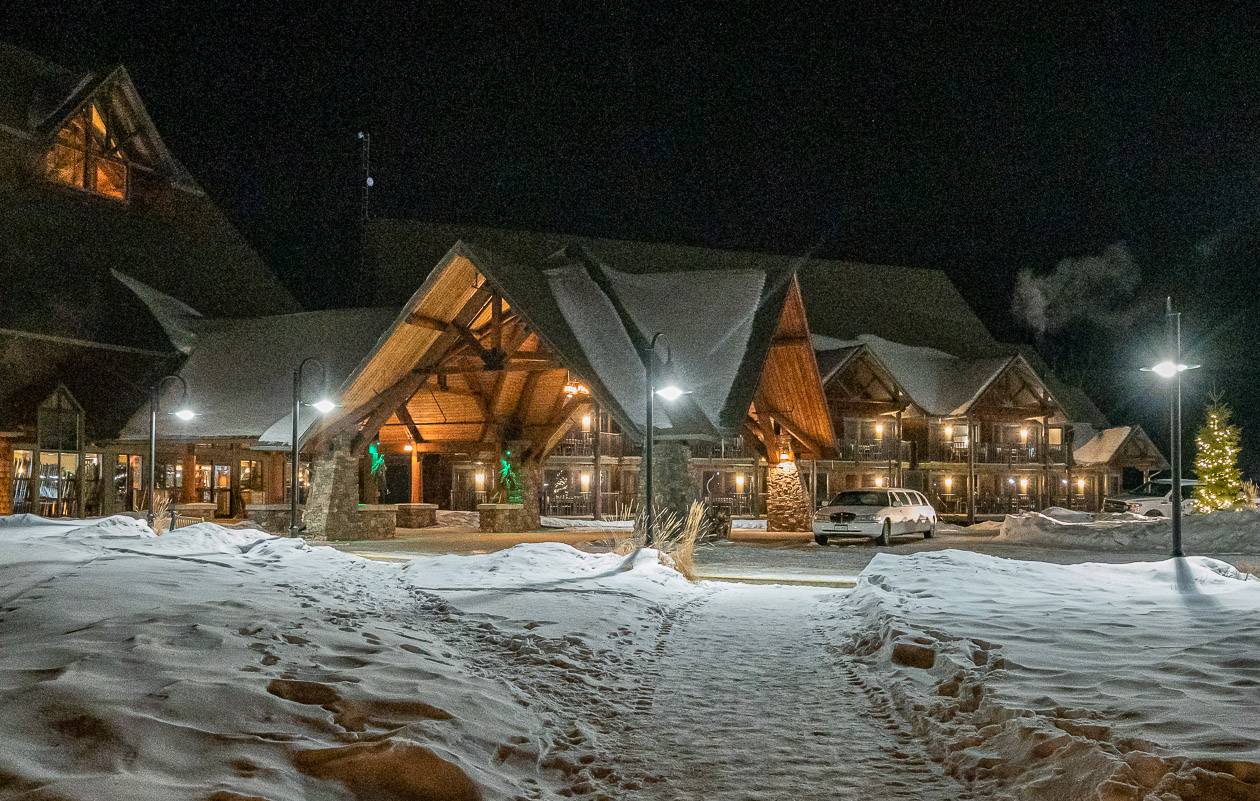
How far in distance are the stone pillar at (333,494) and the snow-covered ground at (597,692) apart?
12.1m

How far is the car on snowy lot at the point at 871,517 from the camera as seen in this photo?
26703 millimetres

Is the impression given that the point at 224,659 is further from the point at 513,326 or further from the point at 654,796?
the point at 513,326

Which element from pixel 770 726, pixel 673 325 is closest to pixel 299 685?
pixel 770 726

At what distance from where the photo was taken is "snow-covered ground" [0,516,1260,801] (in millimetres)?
4781

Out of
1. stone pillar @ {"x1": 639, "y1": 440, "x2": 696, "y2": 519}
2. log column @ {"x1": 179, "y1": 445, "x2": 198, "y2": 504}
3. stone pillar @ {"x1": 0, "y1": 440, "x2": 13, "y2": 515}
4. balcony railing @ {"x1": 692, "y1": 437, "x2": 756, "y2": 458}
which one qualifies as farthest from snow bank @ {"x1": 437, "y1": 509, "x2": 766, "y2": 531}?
stone pillar @ {"x1": 0, "y1": 440, "x2": 13, "y2": 515}

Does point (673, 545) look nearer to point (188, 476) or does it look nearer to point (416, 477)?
point (416, 477)

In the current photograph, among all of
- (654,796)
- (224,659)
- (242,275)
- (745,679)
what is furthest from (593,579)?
(242,275)

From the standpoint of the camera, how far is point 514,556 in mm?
15844

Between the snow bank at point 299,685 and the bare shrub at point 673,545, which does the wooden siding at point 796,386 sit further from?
the snow bank at point 299,685

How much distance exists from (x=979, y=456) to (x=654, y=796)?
46.4 metres

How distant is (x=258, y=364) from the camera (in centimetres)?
3008

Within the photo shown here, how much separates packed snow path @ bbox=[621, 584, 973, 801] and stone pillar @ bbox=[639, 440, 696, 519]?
10.7 metres

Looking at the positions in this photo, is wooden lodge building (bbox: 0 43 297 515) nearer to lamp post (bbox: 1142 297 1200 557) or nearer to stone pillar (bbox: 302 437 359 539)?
stone pillar (bbox: 302 437 359 539)

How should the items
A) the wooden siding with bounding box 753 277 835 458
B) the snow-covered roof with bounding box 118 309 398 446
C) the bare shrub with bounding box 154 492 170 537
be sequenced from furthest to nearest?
the snow-covered roof with bounding box 118 309 398 446
the wooden siding with bounding box 753 277 835 458
the bare shrub with bounding box 154 492 170 537
